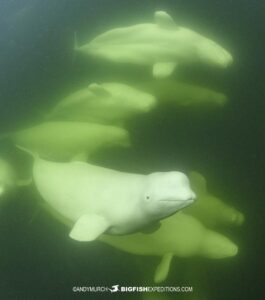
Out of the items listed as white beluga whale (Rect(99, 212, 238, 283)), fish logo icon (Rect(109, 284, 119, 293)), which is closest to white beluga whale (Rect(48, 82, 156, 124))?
Answer: white beluga whale (Rect(99, 212, 238, 283))

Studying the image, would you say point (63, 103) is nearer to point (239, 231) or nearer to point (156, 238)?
point (156, 238)

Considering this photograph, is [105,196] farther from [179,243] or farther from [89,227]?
[179,243]

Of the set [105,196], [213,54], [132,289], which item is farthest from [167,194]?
[213,54]

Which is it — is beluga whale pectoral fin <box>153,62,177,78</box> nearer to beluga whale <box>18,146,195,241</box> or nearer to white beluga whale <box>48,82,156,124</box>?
white beluga whale <box>48,82,156,124</box>

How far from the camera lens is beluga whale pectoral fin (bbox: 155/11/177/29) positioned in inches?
45.9

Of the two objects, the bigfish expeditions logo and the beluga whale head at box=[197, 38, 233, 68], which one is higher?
the beluga whale head at box=[197, 38, 233, 68]

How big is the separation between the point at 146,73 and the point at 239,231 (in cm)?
45

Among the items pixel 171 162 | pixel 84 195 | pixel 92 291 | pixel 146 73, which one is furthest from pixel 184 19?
pixel 92 291

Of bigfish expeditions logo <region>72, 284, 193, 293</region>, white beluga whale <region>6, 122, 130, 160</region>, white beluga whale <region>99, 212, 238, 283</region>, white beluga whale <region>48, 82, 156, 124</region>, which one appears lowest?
bigfish expeditions logo <region>72, 284, 193, 293</region>

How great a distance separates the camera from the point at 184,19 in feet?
3.89

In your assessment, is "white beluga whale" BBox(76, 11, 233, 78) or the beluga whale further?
"white beluga whale" BBox(76, 11, 233, 78)

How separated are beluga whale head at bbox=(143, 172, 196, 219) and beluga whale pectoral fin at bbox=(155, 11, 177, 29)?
1.18 feet

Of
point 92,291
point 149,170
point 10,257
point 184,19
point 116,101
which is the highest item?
point 184,19

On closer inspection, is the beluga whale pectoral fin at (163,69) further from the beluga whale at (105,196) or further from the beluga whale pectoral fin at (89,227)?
the beluga whale pectoral fin at (89,227)
